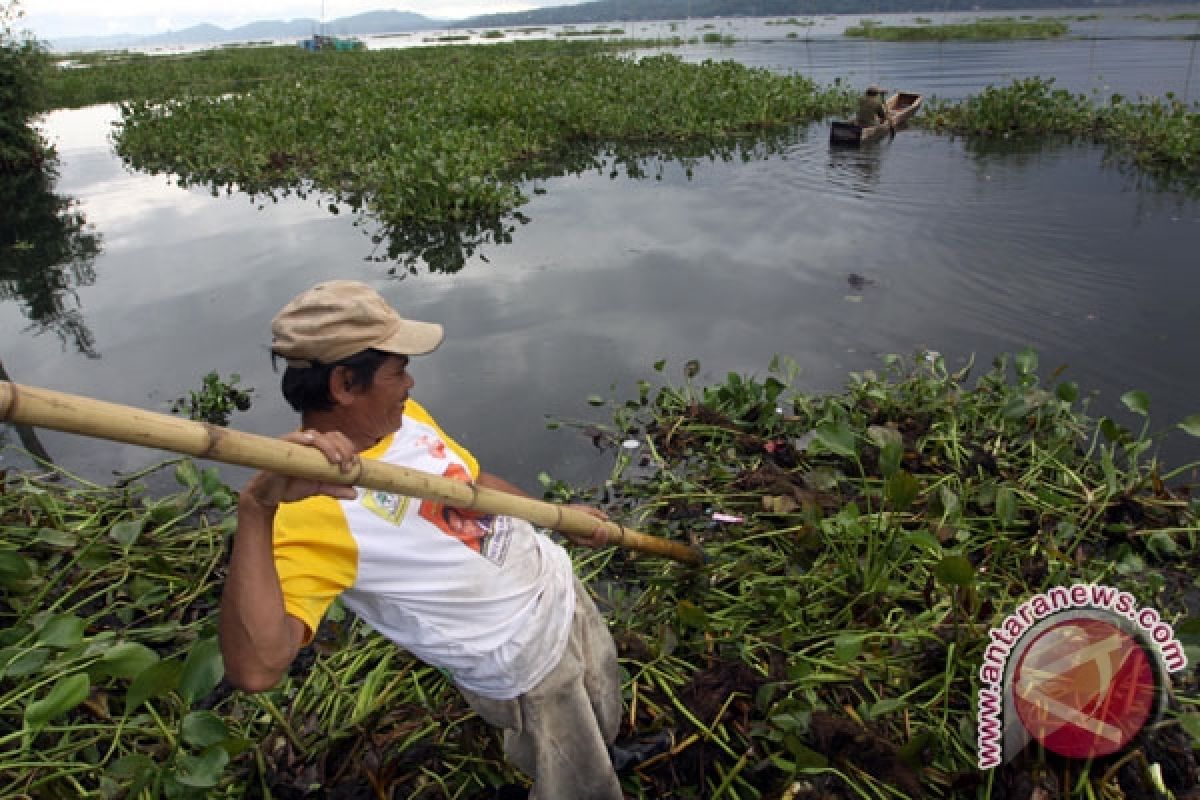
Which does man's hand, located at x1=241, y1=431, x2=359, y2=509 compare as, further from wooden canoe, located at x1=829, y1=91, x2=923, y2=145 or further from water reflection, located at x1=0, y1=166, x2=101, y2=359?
wooden canoe, located at x1=829, y1=91, x2=923, y2=145

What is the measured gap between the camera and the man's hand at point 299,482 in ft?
3.59

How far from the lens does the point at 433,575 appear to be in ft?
4.64

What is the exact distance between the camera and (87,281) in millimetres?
7047

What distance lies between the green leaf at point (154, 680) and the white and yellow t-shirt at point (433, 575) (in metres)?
0.57

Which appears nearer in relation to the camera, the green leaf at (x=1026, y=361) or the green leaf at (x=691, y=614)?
the green leaf at (x=691, y=614)

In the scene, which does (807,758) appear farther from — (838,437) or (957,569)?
(838,437)

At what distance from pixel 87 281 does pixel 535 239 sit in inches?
175

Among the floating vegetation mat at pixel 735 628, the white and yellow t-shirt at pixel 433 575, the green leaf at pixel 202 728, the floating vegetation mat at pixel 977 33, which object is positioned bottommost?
the floating vegetation mat at pixel 735 628

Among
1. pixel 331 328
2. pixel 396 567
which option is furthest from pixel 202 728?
pixel 331 328

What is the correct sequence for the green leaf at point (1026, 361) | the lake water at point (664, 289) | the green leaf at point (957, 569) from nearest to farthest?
the green leaf at point (957, 569) → the green leaf at point (1026, 361) → the lake water at point (664, 289)

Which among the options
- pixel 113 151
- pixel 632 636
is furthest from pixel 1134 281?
pixel 113 151

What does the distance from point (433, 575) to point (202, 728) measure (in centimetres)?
94

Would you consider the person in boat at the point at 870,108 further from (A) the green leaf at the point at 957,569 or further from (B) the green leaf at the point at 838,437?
(A) the green leaf at the point at 957,569

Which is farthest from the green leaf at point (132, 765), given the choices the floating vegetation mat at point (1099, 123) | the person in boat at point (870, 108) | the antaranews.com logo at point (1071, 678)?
the person in boat at point (870, 108)
